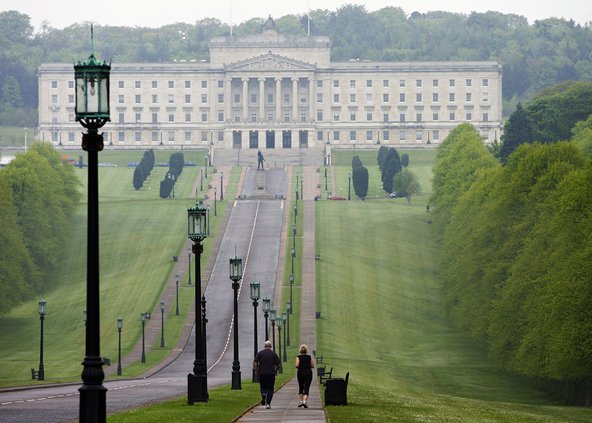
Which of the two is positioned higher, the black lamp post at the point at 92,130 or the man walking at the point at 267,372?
the black lamp post at the point at 92,130

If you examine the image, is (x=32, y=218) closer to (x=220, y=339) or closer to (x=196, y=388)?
(x=220, y=339)

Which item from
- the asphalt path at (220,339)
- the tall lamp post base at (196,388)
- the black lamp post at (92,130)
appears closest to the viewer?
the black lamp post at (92,130)

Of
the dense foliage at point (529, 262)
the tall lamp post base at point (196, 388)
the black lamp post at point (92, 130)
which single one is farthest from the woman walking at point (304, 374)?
the dense foliage at point (529, 262)

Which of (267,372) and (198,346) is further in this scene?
(198,346)

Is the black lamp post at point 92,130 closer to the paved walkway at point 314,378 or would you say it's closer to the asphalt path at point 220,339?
the paved walkway at point 314,378

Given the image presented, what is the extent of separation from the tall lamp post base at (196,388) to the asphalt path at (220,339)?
206 cm

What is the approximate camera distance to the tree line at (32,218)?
402 feet

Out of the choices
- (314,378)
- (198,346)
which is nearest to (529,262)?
(314,378)

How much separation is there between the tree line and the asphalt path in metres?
13.2

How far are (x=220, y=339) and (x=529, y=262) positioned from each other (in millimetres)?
28739

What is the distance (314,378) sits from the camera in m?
79.6

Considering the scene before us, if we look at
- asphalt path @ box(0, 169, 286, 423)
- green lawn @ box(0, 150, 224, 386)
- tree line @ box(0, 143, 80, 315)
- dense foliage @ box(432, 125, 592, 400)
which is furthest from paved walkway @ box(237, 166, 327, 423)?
tree line @ box(0, 143, 80, 315)

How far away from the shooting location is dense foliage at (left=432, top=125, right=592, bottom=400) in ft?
255

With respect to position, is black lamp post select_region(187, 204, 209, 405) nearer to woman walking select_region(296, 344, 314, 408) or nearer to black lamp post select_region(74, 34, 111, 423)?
woman walking select_region(296, 344, 314, 408)
